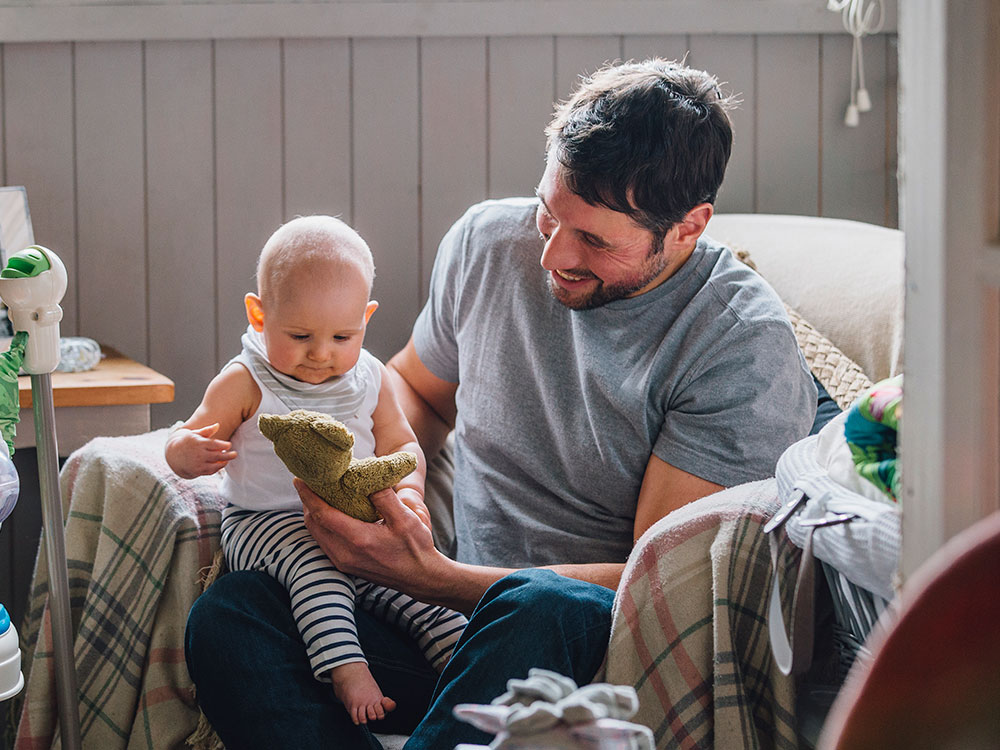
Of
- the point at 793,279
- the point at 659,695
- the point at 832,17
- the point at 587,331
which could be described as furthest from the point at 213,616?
the point at 832,17

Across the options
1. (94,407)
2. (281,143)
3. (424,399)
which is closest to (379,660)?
(424,399)

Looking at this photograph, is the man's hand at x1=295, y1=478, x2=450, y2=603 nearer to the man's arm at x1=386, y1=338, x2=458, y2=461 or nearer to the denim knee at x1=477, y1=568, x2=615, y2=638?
the denim knee at x1=477, y1=568, x2=615, y2=638

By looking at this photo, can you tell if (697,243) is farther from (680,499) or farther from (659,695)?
(659,695)

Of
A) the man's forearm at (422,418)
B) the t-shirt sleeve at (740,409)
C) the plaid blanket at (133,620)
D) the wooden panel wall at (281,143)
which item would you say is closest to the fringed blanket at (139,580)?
the plaid blanket at (133,620)

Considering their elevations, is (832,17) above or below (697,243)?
above

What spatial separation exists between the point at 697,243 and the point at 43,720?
1.04m

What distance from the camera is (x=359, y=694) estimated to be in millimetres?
1130

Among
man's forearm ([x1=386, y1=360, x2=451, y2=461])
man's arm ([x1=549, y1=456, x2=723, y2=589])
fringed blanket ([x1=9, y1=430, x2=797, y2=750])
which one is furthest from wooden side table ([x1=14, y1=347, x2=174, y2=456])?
man's arm ([x1=549, y1=456, x2=723, y2=589])

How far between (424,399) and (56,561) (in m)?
0.61

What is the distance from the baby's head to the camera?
4.11 feet

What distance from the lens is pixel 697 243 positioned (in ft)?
4.81

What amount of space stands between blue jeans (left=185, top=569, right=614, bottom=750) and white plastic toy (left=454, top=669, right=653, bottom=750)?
436 mm

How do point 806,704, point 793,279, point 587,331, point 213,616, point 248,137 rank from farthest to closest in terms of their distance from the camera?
point 248,137, point 793,279, point 587,331, point 213,616, point 806,704

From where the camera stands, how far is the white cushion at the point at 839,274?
64.2 inches
